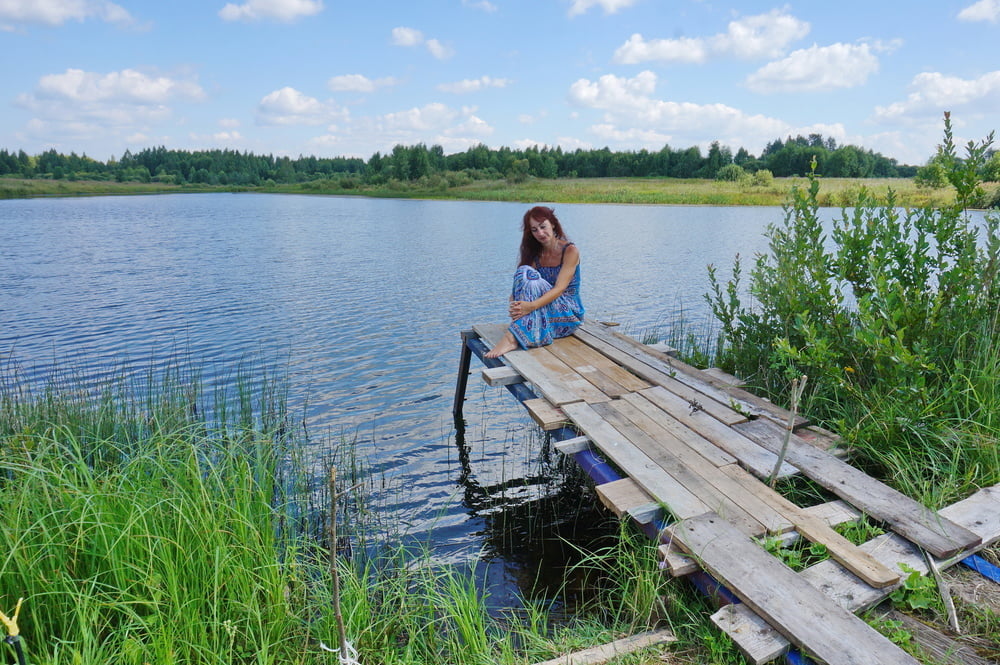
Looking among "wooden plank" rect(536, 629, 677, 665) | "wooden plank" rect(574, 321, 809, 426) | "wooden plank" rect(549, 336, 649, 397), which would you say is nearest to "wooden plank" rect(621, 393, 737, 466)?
"wooden plank" rect(549, 336, 649, 397)

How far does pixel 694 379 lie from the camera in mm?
4883

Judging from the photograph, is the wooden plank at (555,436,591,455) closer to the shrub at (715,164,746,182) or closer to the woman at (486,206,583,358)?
the woman at (486,206,583,358)

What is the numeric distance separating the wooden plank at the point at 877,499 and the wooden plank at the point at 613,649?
128 centimetres

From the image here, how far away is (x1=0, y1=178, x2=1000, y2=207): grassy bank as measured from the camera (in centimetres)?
3788

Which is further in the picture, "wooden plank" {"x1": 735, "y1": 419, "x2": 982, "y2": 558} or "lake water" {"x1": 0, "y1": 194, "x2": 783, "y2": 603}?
"lake water" {"x1": 0, "y1": 194, "x2": 783, "y2": 603}

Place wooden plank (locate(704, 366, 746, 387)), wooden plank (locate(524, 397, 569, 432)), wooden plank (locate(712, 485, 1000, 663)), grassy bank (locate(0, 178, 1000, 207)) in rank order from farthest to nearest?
grassy bank (locate(0, 178, 1000, 207)) → wooden plank (locate(704, 366, 746, 387)) → wooden plank (locate(524, 397, 569, 432)) → wooden plank (locate(712, 485, 1000, 663))

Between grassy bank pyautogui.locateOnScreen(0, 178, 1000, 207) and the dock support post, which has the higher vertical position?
grassy bank pyautogui.locateOnScreen(0, 178, 1000, 207)

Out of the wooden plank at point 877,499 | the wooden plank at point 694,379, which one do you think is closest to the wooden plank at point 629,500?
the wooden plank at point 877,499

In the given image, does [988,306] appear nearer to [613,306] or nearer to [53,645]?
[53,645]

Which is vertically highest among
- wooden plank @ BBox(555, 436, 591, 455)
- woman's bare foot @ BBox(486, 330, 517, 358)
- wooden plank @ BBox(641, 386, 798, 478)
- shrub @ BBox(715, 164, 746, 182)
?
shrub @ BBox(715, 164, 746, 182)

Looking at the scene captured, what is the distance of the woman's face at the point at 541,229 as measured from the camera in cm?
552

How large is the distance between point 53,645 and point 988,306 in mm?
5942

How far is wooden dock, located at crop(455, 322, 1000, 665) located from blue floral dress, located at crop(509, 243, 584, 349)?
855mm

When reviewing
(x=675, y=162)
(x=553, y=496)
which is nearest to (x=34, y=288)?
(x=553, y=496)
